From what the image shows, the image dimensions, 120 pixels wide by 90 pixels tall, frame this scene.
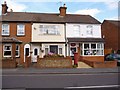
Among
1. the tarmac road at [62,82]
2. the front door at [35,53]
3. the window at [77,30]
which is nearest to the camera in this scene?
the tarmac road at [62,82]

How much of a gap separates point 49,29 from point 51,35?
0.90m

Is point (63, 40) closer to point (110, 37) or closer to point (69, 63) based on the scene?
point (69, 63)

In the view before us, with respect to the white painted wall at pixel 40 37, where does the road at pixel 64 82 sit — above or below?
below

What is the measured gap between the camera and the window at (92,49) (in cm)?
3305

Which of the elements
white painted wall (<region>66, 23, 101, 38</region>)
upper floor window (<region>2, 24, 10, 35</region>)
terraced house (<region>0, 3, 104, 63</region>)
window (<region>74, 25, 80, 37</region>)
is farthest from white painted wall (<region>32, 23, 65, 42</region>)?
upper floor window (<region>2, 24, 10, 35</region>)

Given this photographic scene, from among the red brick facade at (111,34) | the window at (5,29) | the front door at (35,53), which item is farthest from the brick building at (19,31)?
the red brick facade at (111,34)

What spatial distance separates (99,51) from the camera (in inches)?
1325

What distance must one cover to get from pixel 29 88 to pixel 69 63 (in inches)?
512

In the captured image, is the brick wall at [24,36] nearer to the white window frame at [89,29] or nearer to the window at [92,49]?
the window at [92,49]

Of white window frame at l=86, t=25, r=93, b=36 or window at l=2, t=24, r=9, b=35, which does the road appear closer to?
window at l=2, t=24, r=9, b=35

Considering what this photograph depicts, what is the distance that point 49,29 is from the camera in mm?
32875

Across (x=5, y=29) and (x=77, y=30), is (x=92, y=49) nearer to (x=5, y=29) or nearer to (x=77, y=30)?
(x=77, y=30)

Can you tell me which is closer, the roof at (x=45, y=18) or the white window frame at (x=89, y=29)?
the roof at (x=45, y=18)

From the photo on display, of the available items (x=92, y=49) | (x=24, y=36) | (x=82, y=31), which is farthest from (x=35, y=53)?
(x=92, y=49)
